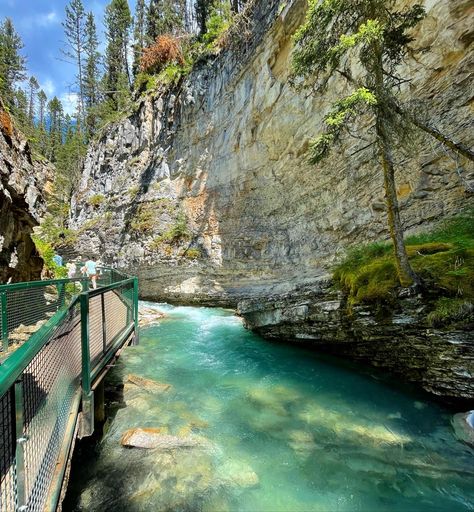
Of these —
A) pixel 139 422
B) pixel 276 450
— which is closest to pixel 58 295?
pixel 139 422

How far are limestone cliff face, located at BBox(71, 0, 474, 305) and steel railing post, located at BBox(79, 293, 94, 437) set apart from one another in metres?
7.72

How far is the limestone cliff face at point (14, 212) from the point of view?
30.8 ft

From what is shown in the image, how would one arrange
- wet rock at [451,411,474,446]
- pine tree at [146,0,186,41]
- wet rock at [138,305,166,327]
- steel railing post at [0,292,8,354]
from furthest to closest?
pine tree at [146,0,186,41] < wet rock at [138,305,166,327] < steel railing post at [0,292,8,354] < wet rock at [451,411,474,446]

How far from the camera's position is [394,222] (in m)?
7.13

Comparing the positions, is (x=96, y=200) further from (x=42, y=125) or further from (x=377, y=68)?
(x=42, y=125)

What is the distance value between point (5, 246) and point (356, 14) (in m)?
12.5

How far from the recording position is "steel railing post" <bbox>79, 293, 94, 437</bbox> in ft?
13.9

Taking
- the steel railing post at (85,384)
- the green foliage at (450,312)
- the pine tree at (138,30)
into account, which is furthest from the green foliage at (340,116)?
the pine tree at (138,30)

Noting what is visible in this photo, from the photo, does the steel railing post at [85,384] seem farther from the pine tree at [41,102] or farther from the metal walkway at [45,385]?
the pine tree at [41,102]

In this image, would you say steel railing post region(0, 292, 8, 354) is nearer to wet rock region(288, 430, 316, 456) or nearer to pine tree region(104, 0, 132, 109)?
wet rock region(288, 430, 316, 456)

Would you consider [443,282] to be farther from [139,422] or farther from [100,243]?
[100,243]

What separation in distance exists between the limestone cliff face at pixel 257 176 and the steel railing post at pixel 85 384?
7722 millimetres

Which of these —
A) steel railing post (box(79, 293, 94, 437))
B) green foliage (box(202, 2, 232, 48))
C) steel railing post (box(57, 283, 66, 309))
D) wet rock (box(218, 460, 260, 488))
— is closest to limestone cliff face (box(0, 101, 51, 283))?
steel railing post (box(57, 283, 66, 309))

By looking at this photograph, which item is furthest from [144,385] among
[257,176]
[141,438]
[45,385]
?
[257,176]
